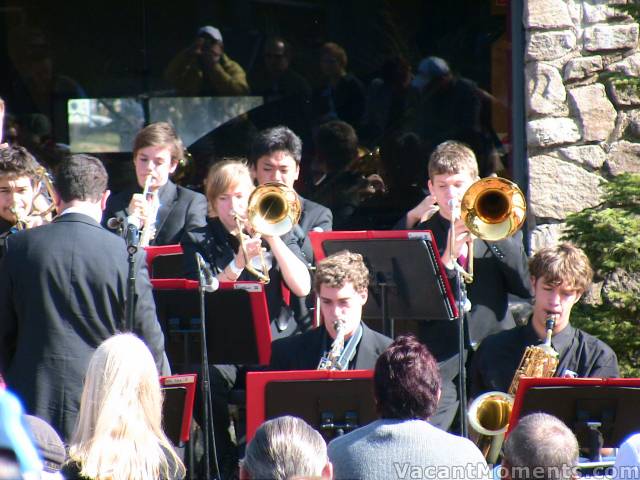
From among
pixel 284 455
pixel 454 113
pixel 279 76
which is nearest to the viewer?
pixel 284 455

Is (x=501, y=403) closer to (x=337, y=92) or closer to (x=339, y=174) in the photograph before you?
(x=339, y=174)

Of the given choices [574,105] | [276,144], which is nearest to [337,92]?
[276,144]

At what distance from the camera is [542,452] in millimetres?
2129

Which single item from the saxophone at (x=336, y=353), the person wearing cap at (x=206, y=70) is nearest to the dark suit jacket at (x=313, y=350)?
the saxophone at (x=336, y=353)

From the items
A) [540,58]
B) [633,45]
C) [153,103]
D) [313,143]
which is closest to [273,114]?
[313,143]

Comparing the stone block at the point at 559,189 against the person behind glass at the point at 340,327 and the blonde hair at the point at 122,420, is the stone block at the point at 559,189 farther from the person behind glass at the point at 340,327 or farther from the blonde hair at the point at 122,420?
the blonde hair at the point at 122,420

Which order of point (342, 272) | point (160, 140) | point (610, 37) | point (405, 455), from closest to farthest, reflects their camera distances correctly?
point (405, 455), point (342, 272), point (160, 140), point (610, 37)

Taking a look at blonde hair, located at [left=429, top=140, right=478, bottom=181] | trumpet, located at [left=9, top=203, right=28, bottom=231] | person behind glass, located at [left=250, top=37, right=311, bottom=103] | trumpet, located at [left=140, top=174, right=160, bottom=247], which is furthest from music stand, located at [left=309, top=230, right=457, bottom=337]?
person behind glass, located at [left=250, top=37, right=311, bottom=103]

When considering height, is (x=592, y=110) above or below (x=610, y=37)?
below

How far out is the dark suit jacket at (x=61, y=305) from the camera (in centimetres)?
347

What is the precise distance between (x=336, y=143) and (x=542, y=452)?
4.09m

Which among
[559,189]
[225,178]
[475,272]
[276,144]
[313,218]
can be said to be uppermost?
[276,144]

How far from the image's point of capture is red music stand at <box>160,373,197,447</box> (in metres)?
3.32

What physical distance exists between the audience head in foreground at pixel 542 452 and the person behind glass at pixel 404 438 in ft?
0.87
